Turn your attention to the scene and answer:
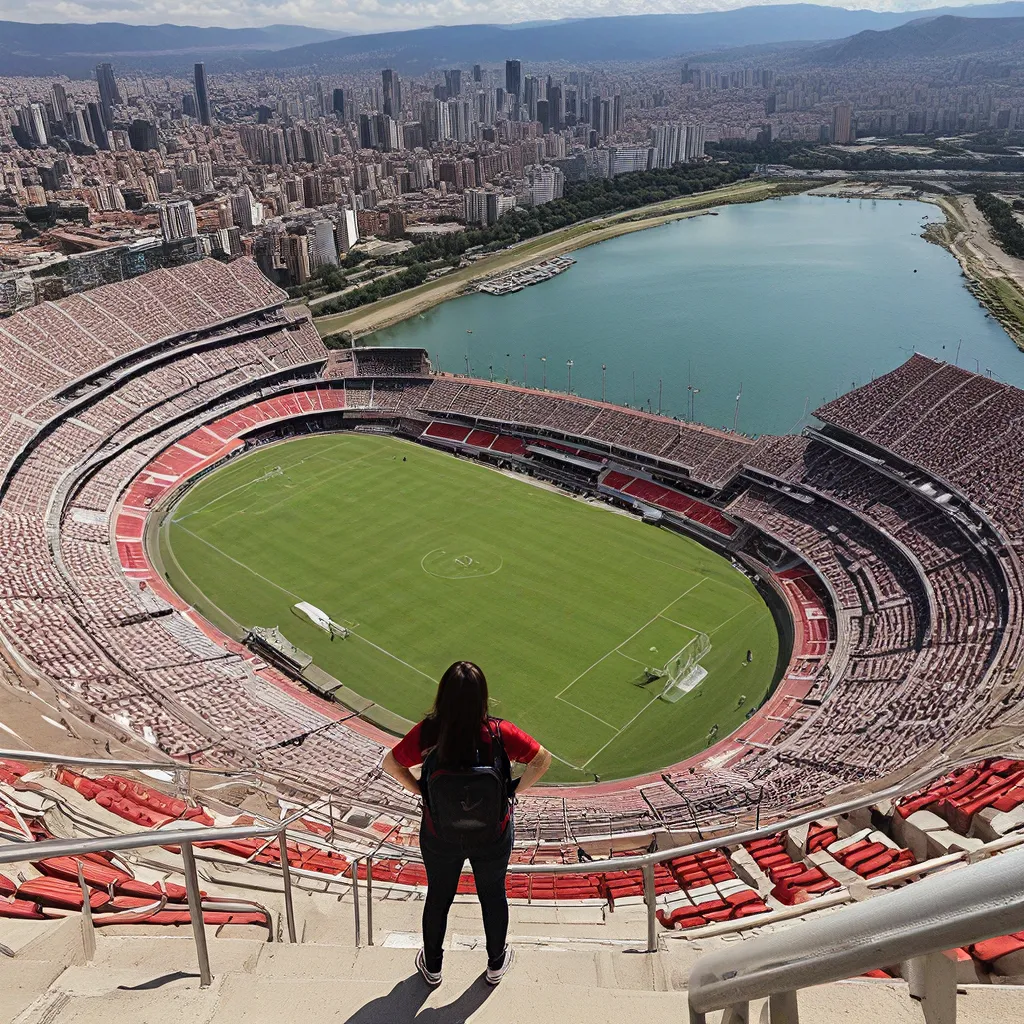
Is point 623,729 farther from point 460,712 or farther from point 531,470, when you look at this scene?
point 460,712

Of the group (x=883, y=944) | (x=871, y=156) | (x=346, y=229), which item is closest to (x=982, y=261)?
(x=346, y=229)

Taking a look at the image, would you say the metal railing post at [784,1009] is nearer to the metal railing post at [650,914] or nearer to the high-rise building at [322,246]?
the metal railing post at [650,914]

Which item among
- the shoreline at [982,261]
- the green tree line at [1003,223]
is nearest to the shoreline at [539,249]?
the shoreline at [982,261]

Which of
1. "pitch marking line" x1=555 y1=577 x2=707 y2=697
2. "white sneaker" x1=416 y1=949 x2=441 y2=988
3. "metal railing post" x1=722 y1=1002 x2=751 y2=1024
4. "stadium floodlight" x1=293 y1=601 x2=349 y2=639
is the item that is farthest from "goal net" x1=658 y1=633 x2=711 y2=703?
"metal railing post" x1=722 y1=1002 x2=751 y2=1024

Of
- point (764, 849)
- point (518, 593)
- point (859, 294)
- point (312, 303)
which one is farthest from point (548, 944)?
point (859, 294)

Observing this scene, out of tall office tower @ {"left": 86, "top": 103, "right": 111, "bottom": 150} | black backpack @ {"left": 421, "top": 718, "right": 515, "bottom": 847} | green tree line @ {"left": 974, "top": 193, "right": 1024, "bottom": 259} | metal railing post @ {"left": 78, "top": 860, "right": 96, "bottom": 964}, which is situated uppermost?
black backpack @ {"left": 421, "top": 718, "right": 515, "bottom": 847}

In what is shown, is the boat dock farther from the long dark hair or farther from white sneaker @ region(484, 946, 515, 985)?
white sneaker @ region(484, 946, 515, 985)

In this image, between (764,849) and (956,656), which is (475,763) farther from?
(956,656)

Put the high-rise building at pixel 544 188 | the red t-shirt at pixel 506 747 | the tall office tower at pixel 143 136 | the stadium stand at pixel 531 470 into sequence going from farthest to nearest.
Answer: the tall office tower at pixel 143 136, the high-rise building at pixel 544 188, the stadium stand at pixel 531 470, the red t-shirt at pixel 506 747
